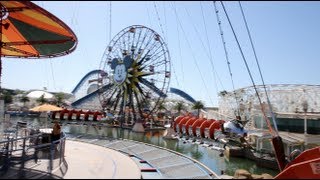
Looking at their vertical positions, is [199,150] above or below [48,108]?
below

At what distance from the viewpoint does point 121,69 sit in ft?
145

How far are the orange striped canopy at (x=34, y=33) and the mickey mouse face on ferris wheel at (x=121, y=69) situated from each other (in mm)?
23268

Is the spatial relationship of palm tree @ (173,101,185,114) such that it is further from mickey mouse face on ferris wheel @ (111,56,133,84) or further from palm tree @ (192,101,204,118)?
mickey mouse face on ferris wheel @ (111,56,133,84)

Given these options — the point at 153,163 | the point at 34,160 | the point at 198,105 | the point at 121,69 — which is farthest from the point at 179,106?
the point at 34,160

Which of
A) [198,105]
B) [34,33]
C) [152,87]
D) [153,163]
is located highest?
[34,33]

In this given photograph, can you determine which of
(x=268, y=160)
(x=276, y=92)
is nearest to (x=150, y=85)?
(x=276, y=92)

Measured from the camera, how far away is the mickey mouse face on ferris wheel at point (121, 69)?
Result: 43.7 metres

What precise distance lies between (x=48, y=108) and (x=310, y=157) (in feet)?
51.8

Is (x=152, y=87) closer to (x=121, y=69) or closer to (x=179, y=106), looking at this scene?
(x=121, y=69)

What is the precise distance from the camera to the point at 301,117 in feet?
96.5

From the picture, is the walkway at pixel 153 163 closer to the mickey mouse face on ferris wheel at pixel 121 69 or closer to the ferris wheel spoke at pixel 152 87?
the ferris wheel spoke at pixel 152 87

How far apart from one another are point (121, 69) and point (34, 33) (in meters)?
27.0

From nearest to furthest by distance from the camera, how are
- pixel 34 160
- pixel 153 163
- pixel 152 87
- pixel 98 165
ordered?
1. pixel 34 160
2. pixel 98 165
3. pixel 153 163
4. pixel 152 87

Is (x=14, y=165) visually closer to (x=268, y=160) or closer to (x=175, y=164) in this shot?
(x=175, y=164)
